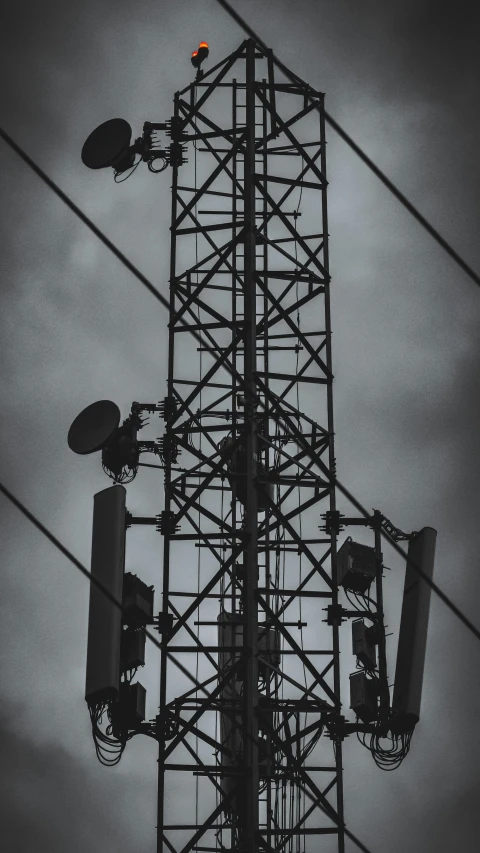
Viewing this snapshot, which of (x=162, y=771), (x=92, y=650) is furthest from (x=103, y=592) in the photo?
(x=162, y=771)

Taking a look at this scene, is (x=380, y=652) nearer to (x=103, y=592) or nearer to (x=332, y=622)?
(x=332, y=622)

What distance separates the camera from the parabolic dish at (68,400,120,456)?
2194cm

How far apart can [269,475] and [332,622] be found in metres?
2.45

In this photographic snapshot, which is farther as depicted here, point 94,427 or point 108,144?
point 108,144

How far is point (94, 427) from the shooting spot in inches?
873

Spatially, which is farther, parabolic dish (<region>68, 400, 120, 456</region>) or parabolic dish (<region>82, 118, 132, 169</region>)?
parabolic dish (<region>82, 118, 132, 169</region>)

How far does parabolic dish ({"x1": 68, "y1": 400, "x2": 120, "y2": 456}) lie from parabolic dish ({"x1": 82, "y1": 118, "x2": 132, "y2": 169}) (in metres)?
4.31

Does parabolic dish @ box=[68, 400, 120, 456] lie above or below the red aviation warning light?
below

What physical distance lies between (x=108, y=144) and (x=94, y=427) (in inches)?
202

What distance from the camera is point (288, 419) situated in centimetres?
2145

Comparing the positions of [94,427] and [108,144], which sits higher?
[108,144]

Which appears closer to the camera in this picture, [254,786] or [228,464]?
[254,786]

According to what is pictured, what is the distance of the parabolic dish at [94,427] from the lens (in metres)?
21.9

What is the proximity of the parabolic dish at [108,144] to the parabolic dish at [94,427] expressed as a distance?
431 cm
